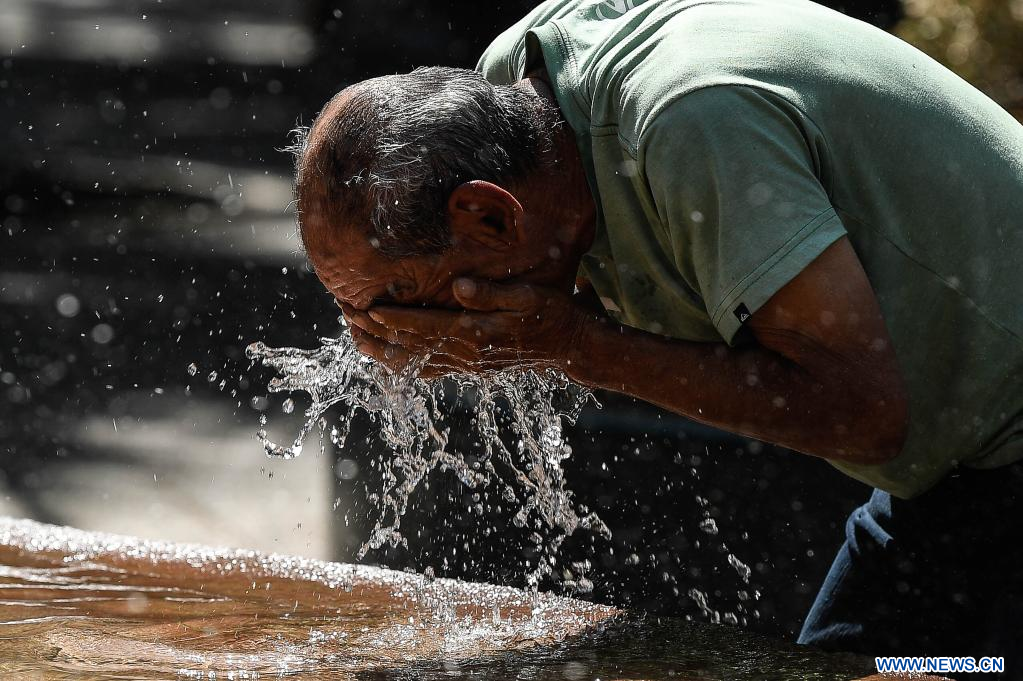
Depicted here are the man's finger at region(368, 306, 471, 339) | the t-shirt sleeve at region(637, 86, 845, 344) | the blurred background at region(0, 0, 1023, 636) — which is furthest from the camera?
the blurred background at region(0, 0, 1023, 636)

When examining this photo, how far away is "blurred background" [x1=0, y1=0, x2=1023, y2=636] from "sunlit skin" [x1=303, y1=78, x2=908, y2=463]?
2.28 metres

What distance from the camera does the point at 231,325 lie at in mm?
6320

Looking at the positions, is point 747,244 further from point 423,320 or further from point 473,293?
point 423,320

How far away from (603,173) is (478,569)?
2.78 metres

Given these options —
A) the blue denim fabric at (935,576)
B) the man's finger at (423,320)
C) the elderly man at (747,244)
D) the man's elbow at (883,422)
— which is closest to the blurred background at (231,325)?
the blue denim fabric at (935,576)

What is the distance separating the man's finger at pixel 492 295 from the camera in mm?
2143

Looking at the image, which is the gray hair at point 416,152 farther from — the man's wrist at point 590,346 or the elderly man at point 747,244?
the man's wrist at point 590,346

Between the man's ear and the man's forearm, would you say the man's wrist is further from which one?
the man's ear

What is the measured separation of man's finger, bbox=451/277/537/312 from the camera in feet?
7.03

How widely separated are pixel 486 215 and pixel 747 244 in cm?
55

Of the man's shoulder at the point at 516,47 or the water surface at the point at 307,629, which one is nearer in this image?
the water surface at the point at 307,629

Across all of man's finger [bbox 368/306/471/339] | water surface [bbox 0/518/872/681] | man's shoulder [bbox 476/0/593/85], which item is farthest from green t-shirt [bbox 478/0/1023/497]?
water surface [bbox 0/518/872/681]

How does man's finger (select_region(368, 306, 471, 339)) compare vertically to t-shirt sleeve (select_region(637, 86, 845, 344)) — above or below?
below

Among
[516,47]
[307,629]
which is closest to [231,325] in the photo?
[307,629]
